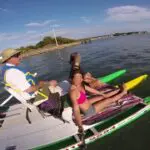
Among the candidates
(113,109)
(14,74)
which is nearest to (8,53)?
(14,74)

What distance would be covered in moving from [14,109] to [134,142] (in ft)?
16.8

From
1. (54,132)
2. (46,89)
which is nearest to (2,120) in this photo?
(46,89)

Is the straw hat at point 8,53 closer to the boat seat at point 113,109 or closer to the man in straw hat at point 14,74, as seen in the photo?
the man in straw hat at point 14,74

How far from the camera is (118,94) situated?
308 inches

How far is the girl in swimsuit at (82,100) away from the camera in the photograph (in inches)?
229

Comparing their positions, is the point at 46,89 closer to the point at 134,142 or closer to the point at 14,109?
the point at 14,109

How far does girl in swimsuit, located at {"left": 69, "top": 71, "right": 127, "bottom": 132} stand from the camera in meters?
5.81

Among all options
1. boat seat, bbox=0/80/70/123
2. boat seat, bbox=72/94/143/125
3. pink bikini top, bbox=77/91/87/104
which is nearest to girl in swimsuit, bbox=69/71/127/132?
pink bikini top, bbox=77/91/87/104

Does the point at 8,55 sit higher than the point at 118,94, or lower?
higher

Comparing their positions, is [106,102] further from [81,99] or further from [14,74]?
[14,74]

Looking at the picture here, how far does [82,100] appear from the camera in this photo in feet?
20.6

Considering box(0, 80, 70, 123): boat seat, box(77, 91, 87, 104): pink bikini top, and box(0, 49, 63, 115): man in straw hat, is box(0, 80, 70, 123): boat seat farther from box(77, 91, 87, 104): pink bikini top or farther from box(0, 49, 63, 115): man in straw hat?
box(77, 91, 87, 104): pink bikini top

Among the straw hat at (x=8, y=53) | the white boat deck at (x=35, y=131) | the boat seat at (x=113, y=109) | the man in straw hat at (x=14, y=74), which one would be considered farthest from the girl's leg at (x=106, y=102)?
the straw hat at (x=8, y=53)

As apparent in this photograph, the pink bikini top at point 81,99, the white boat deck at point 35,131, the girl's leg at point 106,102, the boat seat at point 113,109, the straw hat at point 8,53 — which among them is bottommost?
the white boat deck at point 35,131
